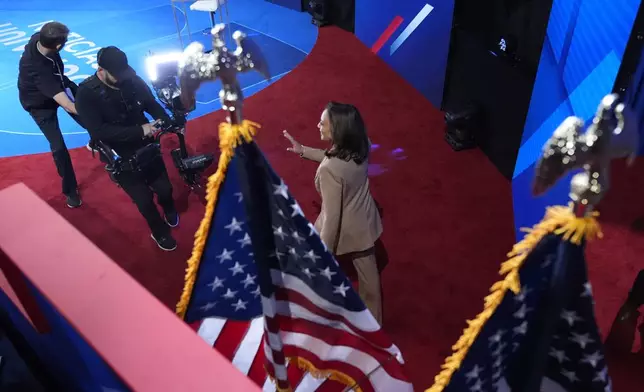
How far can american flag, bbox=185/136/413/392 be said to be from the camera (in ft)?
5.85

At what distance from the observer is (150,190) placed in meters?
4.23

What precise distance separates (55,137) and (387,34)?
4543 mm

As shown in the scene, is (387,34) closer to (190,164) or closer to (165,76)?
(165,76)

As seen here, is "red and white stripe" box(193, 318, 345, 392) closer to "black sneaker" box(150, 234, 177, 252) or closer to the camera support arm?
the camera support arm

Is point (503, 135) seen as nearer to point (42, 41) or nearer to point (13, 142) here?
point (42, 41)

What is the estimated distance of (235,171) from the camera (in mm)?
1815

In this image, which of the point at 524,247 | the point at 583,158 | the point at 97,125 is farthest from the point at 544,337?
the point at 97,125

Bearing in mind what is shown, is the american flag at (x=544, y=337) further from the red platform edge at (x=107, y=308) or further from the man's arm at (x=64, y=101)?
the man's arm at (x=64, y=101)

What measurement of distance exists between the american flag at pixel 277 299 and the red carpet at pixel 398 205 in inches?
58.7

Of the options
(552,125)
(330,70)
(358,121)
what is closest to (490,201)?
(552,125)

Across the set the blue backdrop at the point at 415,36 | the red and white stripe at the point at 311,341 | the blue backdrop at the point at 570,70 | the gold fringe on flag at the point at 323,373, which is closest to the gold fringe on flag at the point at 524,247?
the red and white stripe at the point at 311,341

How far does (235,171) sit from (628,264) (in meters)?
3.52

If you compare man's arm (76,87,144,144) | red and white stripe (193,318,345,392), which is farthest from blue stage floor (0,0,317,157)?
red and white stripe (193,318,345,392)

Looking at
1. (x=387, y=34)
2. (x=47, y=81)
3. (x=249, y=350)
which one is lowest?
(x=387, y=34)
